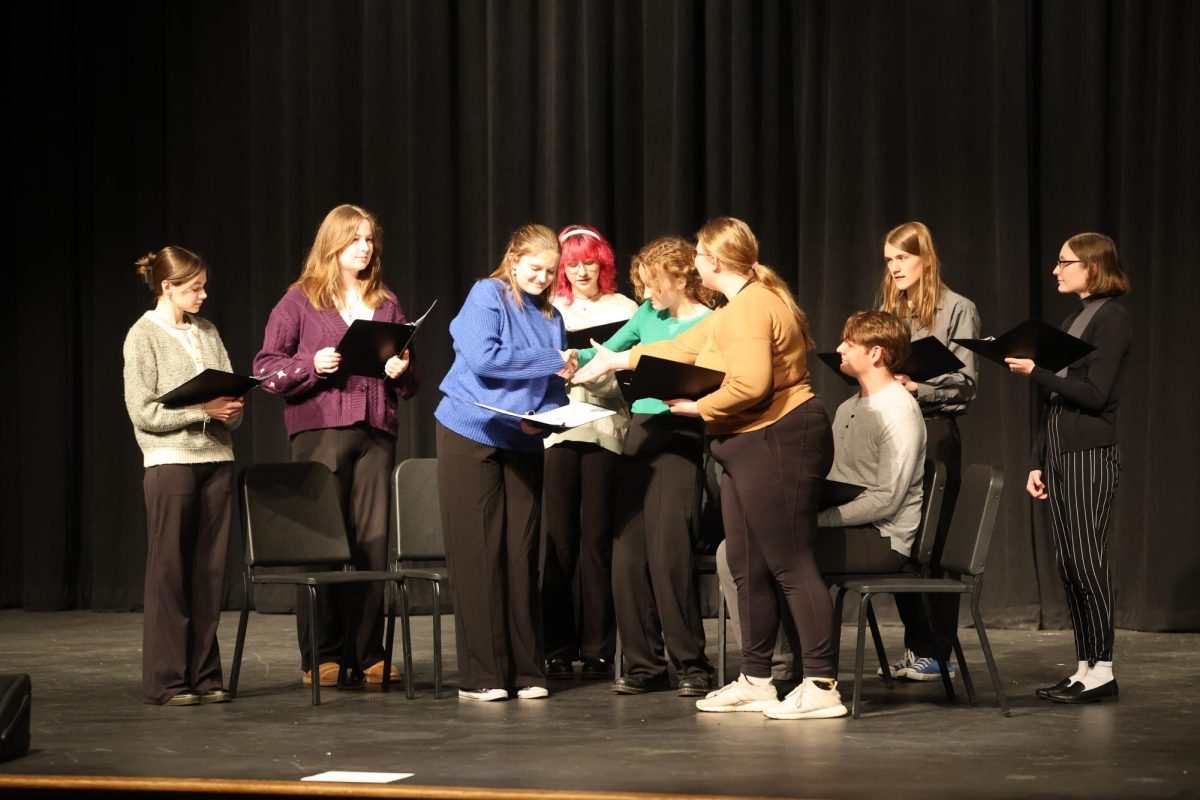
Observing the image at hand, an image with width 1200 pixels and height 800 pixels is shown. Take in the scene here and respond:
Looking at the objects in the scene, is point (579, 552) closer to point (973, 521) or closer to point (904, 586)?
point (904, 586)

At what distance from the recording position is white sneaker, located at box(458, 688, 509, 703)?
446cm

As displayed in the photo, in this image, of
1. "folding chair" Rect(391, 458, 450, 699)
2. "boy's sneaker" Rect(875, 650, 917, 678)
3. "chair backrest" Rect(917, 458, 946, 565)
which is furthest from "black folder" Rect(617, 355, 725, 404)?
"boy's sneaker" Rect(875, 650, 917, 678)

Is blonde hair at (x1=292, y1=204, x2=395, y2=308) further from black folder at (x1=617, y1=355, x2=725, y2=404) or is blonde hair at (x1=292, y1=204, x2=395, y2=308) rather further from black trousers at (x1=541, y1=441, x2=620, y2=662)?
black folder at (x1=617, y1=355, x2=725, y2=404)

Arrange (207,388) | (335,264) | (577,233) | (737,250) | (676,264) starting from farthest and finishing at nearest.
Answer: (577,233) → (335,264) → (676,264) → (207,388) → (737,250)

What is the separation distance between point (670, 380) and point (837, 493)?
0.66 metres

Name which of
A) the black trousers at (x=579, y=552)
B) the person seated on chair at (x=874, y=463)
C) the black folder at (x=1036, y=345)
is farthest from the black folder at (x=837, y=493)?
the black trousers at (x=579, y=552)

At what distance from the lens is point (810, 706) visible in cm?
409

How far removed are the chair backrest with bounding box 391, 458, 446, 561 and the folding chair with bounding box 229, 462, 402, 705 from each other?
0.89 feet

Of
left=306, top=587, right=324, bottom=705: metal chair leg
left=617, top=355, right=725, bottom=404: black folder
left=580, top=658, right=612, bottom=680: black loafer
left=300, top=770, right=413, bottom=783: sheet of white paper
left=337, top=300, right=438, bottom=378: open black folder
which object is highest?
left=337, top=300, right=438, bottom=378: open black folder

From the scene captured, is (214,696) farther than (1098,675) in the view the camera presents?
Yes

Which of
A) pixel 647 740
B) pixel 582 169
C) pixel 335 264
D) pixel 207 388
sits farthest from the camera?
pixel 582 169

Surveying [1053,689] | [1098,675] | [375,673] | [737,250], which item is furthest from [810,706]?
[375,673]

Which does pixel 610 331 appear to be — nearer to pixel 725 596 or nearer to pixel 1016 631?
pixel 725 596

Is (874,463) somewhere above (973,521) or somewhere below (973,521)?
above
